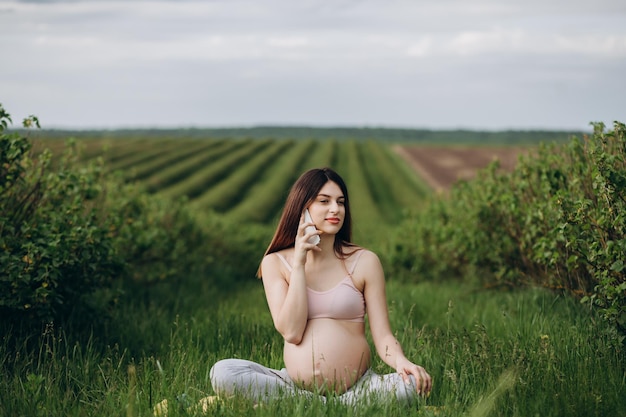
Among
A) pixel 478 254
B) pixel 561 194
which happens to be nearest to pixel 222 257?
pixel 478 254

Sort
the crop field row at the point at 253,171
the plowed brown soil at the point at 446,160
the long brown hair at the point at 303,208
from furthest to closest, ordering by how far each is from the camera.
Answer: the plowed brown soil at the point at 446,160 → the crop field row at the point at 253,171 → the long brown hair at the point at 303,208

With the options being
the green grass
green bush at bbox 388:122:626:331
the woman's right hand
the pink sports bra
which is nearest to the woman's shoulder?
the pink sports bra

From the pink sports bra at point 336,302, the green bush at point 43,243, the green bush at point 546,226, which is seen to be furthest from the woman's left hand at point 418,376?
the green bush at point 43,243

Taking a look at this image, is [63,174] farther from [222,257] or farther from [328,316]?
[222,257]

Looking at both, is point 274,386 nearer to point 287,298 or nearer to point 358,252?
point 287,298

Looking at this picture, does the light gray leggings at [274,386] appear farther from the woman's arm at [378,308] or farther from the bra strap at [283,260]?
the bra strap at [283,260]

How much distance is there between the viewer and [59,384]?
205 inches

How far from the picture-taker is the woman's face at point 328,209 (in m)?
4.58

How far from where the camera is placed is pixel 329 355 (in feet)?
14.9

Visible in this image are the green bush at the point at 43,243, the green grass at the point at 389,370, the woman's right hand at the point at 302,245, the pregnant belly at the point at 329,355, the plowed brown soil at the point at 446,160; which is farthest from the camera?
the plowed brown soil at the point at 446,160

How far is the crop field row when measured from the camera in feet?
142

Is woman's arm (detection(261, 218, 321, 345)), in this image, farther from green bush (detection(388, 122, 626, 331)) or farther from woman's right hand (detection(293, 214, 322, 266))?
green bush (detection(388, 122, 626, 331))

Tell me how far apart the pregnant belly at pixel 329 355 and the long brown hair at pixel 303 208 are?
478mm

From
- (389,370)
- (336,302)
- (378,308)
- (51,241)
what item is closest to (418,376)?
(378,308)
